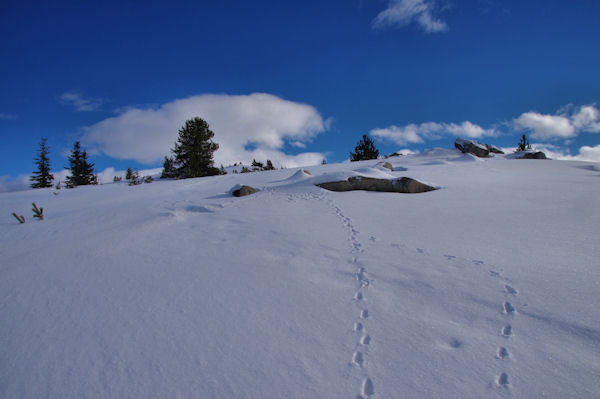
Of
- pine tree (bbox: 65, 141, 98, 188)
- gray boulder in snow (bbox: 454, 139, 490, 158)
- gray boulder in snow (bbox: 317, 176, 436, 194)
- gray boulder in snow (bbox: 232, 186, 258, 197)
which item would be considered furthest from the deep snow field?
pine tree (bbox: 65, 141, 98, 188)

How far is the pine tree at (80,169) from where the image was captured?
1257 inches

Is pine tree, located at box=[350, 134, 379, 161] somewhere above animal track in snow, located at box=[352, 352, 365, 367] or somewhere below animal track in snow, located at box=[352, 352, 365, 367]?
above

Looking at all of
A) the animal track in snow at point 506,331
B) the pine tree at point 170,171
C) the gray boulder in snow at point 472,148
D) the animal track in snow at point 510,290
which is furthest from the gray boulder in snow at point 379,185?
the pine tree at point 170,171

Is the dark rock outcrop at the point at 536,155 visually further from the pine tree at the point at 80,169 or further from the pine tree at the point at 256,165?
the pine tree at the point at 80,169

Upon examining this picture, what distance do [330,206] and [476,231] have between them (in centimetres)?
336

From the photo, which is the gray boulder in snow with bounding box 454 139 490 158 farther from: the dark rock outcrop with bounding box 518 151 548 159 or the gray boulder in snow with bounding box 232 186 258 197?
the gray boulder in snow with bounding box 232 186 258 197

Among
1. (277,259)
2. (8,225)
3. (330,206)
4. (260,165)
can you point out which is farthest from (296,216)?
(260,165)

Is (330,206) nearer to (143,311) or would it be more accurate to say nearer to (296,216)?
(296,216)

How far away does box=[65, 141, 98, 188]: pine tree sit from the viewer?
31.9 metres

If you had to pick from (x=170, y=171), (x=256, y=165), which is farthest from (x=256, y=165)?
(x=170, y=171)

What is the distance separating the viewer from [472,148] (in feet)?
67.5

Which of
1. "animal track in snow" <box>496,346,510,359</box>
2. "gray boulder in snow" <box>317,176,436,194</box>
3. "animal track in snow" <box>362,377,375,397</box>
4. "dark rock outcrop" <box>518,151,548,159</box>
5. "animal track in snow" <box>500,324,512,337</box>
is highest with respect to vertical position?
"dark rock outcrop" <box>518,151,548,159</box>

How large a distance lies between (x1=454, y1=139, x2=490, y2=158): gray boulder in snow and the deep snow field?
54.7 ft

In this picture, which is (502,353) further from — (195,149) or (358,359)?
(195,149)
